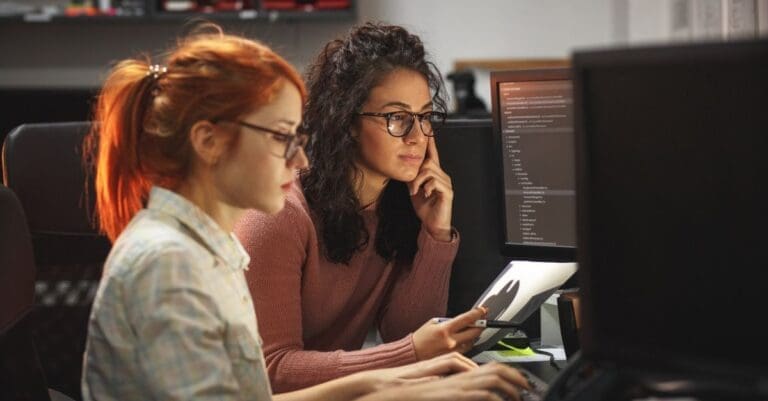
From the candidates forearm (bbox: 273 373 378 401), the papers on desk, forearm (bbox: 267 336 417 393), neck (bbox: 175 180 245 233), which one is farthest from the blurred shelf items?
neck (bbox: 175 180 245 233)

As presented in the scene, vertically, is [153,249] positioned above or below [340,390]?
above

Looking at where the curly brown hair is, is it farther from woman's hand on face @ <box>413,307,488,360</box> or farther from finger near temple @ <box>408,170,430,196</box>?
woman's hand on face @ <box>413,307,488,360</box>

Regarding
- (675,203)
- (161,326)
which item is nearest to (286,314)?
(161,326)

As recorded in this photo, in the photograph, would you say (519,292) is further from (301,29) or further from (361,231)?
(301,29)

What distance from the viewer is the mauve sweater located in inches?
63.3

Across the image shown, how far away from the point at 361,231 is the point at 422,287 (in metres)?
0.16

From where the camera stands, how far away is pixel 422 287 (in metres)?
1.89

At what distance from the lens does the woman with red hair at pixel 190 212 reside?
3.62 ft

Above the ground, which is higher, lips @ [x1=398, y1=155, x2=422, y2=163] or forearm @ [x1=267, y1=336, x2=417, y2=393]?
lips @ [x1=398, y1=155, x2=422, y2=163]

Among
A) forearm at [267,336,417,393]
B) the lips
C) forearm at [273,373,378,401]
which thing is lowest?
forearm at [267,336,417,393]

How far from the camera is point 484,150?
6.70ft

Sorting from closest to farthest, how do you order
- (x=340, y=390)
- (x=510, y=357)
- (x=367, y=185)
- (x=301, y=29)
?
(x=340, y=390)
(x=510, y=357)
(x=367, y=185)
(x=301, y=29)

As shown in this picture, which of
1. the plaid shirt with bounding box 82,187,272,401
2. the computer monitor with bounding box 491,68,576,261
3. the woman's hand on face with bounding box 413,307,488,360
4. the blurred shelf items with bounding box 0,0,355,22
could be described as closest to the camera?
the plaid shirt with bounding box 82,187,272,401

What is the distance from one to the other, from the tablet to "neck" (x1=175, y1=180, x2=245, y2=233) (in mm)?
496
